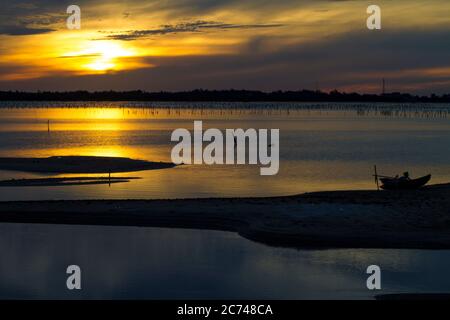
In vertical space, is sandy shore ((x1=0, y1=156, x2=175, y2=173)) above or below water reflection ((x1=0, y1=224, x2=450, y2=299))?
above

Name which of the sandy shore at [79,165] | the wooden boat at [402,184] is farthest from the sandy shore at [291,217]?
the sandy shore at [79,165]

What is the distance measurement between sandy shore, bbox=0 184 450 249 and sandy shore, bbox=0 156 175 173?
1509cm

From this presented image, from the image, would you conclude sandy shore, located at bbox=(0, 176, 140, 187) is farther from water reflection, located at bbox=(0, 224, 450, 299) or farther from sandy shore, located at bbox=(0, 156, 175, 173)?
water reflection, located at bbox=(0, 224, 450, 299)

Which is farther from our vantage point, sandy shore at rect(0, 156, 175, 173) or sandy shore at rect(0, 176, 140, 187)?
sandy shore at rect(0, 156, 175, 173)

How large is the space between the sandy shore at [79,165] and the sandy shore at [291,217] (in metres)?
15.1

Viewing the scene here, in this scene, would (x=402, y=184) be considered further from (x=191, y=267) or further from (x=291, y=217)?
(x=191, y=267)

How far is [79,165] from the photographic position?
41.3 metres

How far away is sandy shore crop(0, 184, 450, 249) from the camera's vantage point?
19656 mm

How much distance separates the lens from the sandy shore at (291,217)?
19.7 m

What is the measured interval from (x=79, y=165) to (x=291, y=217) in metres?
22.4

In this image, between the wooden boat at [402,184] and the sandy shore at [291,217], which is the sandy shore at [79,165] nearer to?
the sandy shore at [291,217]

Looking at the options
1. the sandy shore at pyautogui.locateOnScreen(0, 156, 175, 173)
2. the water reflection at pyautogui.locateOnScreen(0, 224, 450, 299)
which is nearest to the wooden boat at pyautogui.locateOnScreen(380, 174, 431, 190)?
the water reflection at pyautogui.locateOnScreen(0, 224, 450, 299)

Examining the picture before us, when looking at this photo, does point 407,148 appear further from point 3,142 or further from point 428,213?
point 428,213

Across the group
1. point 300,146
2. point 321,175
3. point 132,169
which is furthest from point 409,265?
point 300,146
